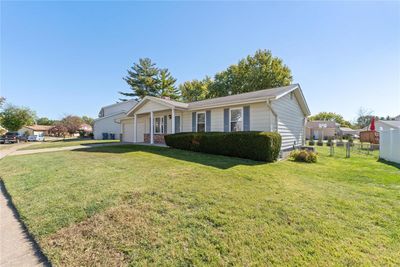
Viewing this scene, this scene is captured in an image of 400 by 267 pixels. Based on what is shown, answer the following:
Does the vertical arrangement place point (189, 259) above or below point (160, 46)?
below

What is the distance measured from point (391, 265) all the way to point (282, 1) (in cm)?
1169

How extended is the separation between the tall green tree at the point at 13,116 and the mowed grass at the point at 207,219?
5305cm

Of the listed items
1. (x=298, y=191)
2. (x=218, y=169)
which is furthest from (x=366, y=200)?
(x=218, y=169)

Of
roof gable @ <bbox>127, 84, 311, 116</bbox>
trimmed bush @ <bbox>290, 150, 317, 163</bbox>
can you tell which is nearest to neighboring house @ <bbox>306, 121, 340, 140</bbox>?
roof gable @ <bbox>127, 84, 311, 116</bbox>

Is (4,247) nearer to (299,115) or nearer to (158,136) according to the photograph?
(158,136)

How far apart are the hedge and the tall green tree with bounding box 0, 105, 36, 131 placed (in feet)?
173

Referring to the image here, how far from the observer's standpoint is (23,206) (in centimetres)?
377

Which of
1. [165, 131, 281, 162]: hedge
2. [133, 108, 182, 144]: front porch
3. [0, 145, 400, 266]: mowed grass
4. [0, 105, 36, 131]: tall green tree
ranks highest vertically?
[0, 105, 36, 131]: tall green tree

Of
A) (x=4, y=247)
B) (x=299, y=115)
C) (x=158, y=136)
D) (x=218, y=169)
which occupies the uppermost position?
(x=299, y=115)

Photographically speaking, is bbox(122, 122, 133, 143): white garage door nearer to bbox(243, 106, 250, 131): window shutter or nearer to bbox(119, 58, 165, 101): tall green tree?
bbox(243, 106, 250, 131): window shutter

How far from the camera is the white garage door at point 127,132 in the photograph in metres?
20.3

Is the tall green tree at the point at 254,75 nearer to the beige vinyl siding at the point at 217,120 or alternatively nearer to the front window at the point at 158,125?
the front window at the point at 158,125

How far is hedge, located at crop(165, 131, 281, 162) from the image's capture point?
7883 mm

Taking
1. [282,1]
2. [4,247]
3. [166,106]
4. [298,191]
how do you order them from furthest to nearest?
[166,106] < [282,1] < [298,191] < [4,247]
